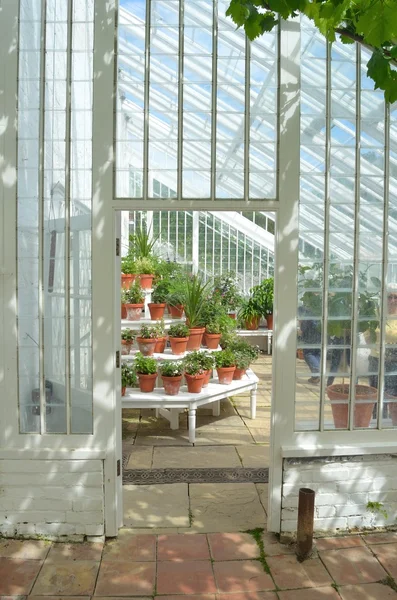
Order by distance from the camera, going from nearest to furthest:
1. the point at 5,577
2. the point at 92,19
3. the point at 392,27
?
the point at 392,27 < the point at 5,577 < the point at 92,19

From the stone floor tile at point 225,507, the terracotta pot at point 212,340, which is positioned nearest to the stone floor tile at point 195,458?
the stone floor tile at point 225,507

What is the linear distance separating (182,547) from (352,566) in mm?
1055

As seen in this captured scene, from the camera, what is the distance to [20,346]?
3.71 meters

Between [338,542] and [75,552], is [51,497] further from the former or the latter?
[338,542]

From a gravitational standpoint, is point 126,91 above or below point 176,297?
above

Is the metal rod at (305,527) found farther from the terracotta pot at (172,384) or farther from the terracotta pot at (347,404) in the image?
the terracotta pot at (172,384)

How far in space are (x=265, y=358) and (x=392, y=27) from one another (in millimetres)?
8381

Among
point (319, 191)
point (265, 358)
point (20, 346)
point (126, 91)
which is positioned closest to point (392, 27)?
point (319, 191)

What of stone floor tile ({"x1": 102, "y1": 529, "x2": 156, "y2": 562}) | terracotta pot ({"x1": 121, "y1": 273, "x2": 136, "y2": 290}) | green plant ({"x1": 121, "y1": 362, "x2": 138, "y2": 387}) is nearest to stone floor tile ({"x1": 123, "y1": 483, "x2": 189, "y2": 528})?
A: stone floor tile ({"x1": 102, "y1": 529, "x2": 156, "y2": 562})

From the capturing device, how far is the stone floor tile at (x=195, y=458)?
5.13 metres

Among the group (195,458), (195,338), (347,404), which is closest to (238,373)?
(195,338)

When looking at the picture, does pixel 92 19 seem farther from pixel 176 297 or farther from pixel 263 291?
pixel 263 291

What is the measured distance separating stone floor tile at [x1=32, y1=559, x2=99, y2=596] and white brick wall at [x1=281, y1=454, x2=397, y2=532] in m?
1.29

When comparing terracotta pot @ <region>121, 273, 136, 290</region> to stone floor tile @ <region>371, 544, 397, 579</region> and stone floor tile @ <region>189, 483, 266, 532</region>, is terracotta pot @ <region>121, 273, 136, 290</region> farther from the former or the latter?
stone floor tile @ <region>371, 544, 397, 579</region>
